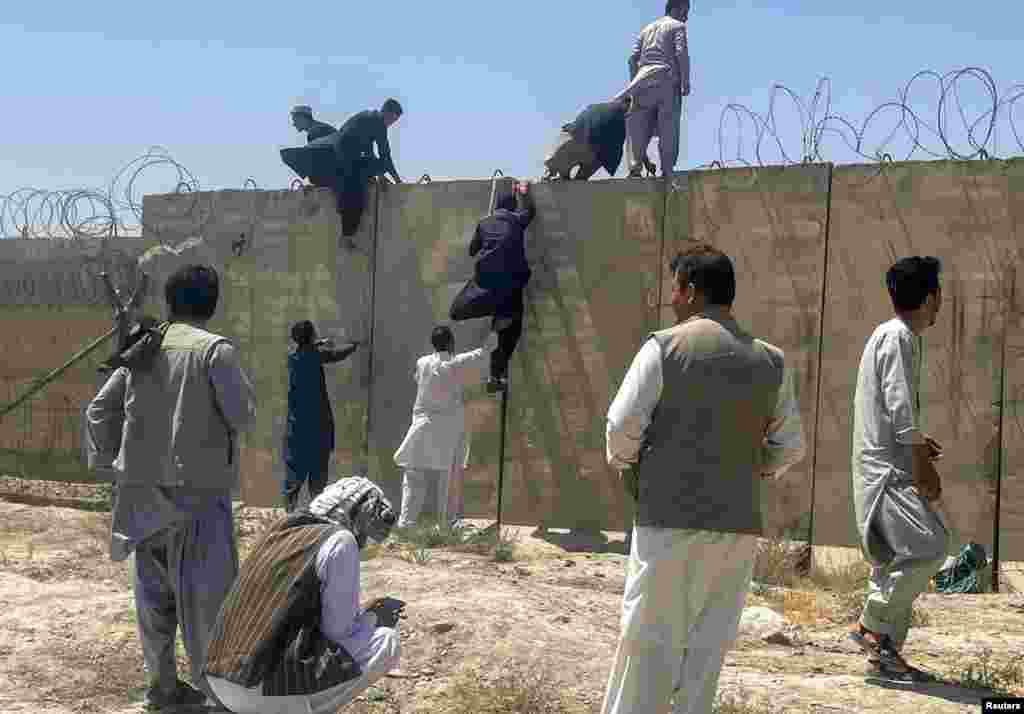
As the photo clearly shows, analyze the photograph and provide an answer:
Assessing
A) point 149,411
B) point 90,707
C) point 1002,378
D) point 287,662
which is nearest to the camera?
point 287,662

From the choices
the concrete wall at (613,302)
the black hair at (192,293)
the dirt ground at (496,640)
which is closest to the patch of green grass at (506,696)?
the dirt ground at (496,640)

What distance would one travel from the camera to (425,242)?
10367mm

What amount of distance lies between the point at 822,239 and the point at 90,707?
17.6 ft

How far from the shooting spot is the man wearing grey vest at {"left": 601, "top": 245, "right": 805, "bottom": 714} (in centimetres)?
382

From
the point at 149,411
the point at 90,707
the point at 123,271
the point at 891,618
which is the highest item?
the point at 123,271

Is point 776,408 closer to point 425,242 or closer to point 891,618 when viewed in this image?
point 891,618

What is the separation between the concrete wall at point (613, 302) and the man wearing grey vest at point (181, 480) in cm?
474

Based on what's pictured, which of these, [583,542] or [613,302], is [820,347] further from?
[583,542]

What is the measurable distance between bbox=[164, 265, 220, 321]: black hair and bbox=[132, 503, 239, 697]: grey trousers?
0.71 metres

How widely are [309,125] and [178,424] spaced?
6443mm

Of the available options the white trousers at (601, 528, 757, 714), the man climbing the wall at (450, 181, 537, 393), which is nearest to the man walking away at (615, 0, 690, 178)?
the man climbing the wall at (450, 181, 537, 393)

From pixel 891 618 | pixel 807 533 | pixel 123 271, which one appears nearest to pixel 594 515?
pixel 807 533

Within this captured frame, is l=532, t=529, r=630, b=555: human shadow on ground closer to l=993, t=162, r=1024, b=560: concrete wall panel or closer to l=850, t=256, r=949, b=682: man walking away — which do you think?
l=993, t=162, r=1024, b=560: concrete wall panel

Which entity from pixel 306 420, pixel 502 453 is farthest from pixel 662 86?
pixel 306 420
